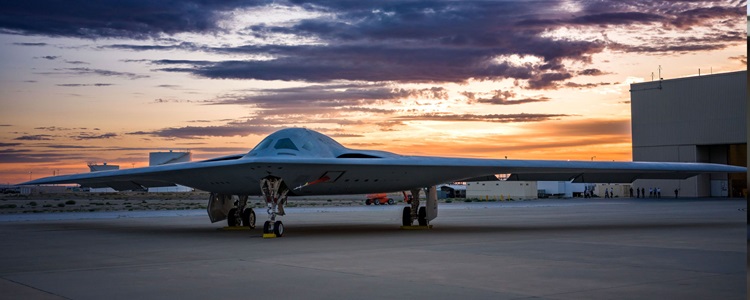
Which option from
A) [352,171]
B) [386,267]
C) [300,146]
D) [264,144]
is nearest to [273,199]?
[300,146]

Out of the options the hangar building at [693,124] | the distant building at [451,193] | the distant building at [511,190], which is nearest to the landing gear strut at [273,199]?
the hangar building at [693,124]

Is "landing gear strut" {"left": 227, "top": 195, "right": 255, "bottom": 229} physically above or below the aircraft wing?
below

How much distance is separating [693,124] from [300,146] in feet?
187

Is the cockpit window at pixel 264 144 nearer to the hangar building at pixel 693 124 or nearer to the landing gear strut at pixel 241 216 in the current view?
the landing gear strut at pixel 241 216

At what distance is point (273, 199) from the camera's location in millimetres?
17453

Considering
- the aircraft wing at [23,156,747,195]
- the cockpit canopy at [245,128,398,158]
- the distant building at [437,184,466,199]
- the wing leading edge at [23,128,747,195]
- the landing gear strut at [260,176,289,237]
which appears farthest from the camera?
the distant building at [437,184,466,199]

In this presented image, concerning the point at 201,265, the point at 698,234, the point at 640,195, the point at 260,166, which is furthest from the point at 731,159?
the point at 201,265

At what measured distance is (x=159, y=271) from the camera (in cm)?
1054

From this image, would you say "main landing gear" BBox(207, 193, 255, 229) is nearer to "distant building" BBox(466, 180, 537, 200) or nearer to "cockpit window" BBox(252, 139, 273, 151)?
"cockpit window" BBox(252, 139, 273, 151)

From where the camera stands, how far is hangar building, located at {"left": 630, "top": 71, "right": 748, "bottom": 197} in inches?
2520

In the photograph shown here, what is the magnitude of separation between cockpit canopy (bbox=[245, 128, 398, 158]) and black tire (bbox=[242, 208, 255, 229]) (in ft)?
11.4

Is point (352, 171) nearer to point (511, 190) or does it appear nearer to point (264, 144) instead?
point (264, 144)

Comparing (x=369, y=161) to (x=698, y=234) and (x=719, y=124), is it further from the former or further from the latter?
(x=719, y=124)

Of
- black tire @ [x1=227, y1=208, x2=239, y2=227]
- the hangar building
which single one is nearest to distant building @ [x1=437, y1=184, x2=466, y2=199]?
Answer: the hangar building
